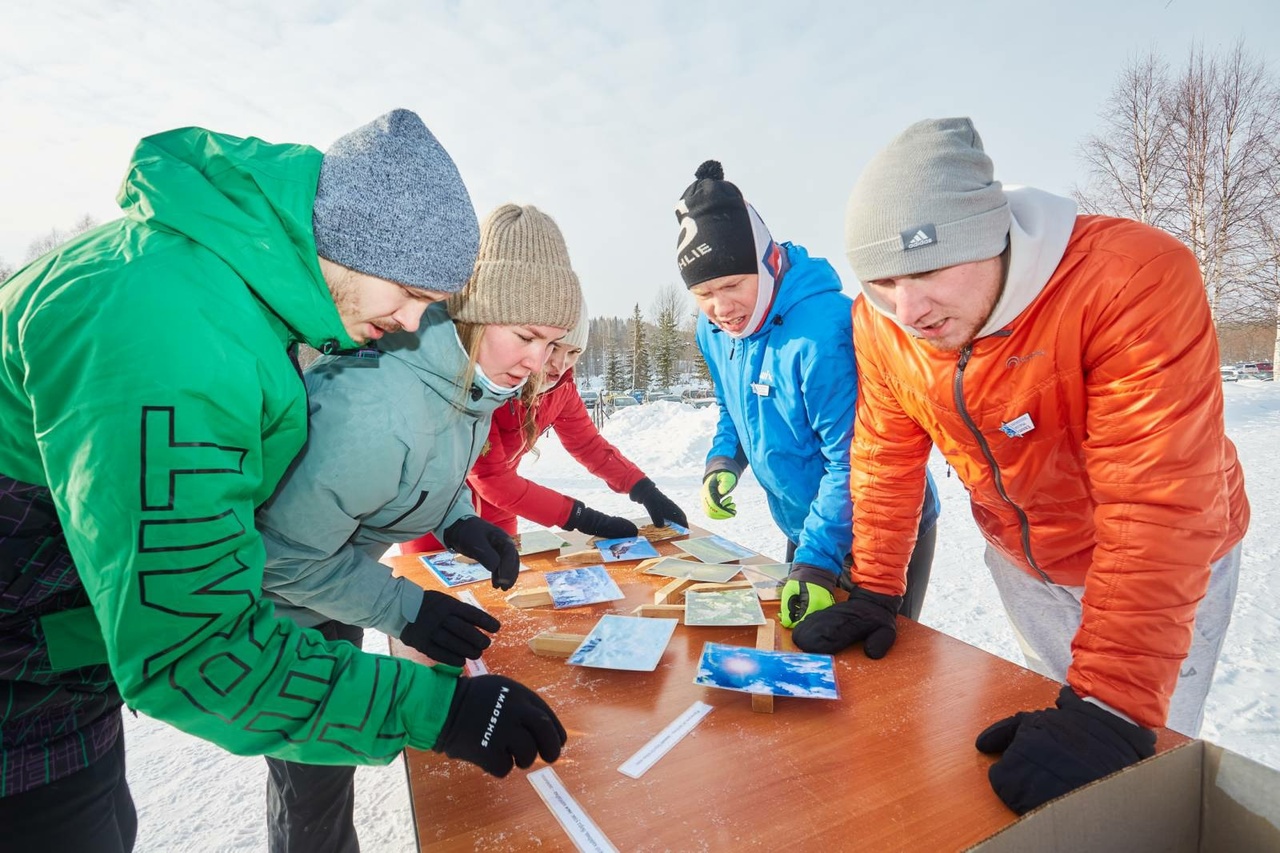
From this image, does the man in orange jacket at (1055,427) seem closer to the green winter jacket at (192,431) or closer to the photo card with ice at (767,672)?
the photo card with ice at (767,672)

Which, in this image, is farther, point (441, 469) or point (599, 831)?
point (441, 469)

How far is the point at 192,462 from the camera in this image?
737 mm

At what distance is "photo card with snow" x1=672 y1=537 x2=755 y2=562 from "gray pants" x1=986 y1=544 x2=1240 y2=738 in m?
0.80

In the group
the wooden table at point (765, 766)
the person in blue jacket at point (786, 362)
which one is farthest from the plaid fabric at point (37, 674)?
the person in blue jacket at point (786, 362)

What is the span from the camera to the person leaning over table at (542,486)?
2428 millimetres

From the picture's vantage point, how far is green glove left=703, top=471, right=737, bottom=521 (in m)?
2.55

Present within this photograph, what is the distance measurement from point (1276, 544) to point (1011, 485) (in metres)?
4.61

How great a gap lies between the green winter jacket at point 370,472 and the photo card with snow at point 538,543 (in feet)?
2.36

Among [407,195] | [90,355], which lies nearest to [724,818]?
[90,355]

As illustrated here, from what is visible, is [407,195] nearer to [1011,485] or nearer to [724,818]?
[724,818]

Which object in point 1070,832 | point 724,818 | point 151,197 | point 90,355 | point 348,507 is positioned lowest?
point 724,818

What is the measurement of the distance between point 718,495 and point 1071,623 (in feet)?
4.07

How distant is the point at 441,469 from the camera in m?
1.45

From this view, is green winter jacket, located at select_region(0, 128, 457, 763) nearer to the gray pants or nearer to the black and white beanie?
the black and white beanie
